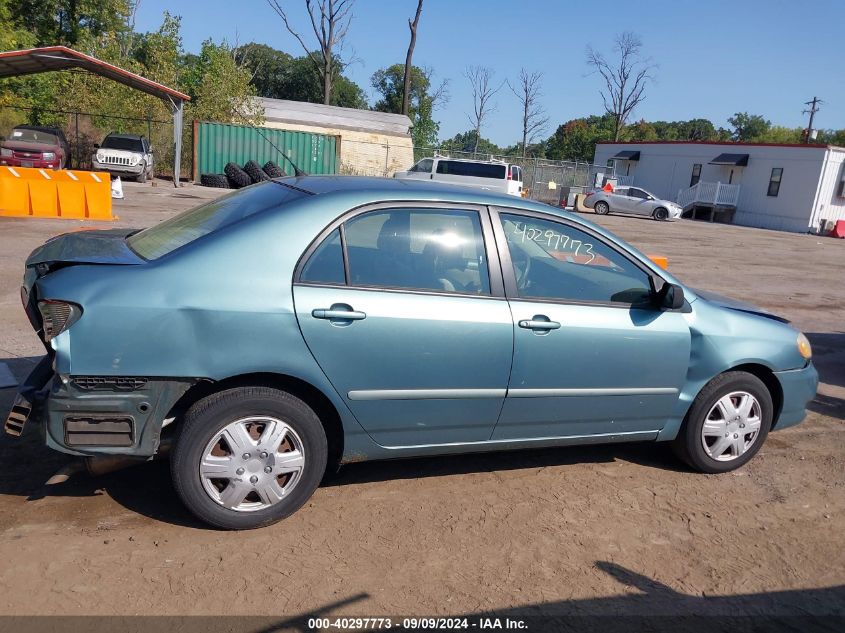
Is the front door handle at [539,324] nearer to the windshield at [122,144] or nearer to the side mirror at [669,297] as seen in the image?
the side mirror at [669,297]

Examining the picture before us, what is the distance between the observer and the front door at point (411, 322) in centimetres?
350

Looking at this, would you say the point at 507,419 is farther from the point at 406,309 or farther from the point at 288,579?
the point at 288,579

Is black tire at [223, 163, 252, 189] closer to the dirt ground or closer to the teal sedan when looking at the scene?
the dirt ground

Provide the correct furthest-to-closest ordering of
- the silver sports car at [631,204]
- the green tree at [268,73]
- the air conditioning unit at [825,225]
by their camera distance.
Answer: the green tree at [268,73] → the air conditioning unit at [825,225] → the silver sports car at [631,204]

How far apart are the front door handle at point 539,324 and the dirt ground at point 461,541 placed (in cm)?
102

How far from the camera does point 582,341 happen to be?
3955 mm

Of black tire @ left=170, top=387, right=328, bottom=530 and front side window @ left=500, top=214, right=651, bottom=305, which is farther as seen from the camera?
front side window @ left=500, top=214, right=651, bottom=305

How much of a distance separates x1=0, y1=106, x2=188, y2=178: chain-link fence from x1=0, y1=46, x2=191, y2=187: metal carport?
454cm

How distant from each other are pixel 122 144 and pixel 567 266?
2483 centimetres

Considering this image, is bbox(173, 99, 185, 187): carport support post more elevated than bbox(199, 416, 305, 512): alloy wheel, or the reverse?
bbox(173, 99, 185, 187): carport support post

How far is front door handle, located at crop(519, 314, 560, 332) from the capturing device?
3824 mm

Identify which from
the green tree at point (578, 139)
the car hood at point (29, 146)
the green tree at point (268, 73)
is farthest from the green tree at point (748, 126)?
the car hood at point (29, 146)

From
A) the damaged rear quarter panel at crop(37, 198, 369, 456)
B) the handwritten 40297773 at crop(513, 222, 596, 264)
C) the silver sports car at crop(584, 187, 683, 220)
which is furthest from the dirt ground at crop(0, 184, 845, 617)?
the silver sports car at crop(584, 187, 683, 220)

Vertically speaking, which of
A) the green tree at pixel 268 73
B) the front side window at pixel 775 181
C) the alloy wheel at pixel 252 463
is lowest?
the alloy wheel at pixel 252 463
